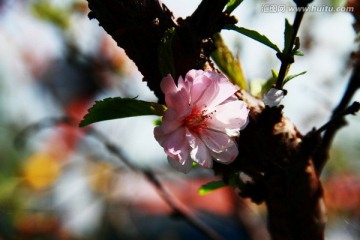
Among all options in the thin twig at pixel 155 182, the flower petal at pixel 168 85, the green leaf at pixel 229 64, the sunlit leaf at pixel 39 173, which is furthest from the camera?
the sunlit leaf at pixel 39 173

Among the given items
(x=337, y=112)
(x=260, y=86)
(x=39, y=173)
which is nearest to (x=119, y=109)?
(x=260, y=86)

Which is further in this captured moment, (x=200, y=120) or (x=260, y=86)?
(x=260, y=86)

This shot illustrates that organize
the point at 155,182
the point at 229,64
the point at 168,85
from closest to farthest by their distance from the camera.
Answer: the point at 168,85 → the point at 229,64 → the point at 155,182

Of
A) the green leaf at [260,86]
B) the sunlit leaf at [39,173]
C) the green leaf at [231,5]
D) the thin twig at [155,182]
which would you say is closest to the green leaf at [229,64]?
the green leaf at [260,86]

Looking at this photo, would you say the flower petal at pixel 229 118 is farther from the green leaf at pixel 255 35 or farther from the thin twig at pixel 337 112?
the thin twig at pixel 337 112

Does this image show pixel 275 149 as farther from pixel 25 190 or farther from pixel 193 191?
pixel 25 190

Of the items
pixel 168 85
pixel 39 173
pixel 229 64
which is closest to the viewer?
pixel 168 85

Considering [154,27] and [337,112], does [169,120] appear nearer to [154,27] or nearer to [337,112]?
[154,27]

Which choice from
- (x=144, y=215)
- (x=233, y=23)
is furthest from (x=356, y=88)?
(x=144, y=215)
